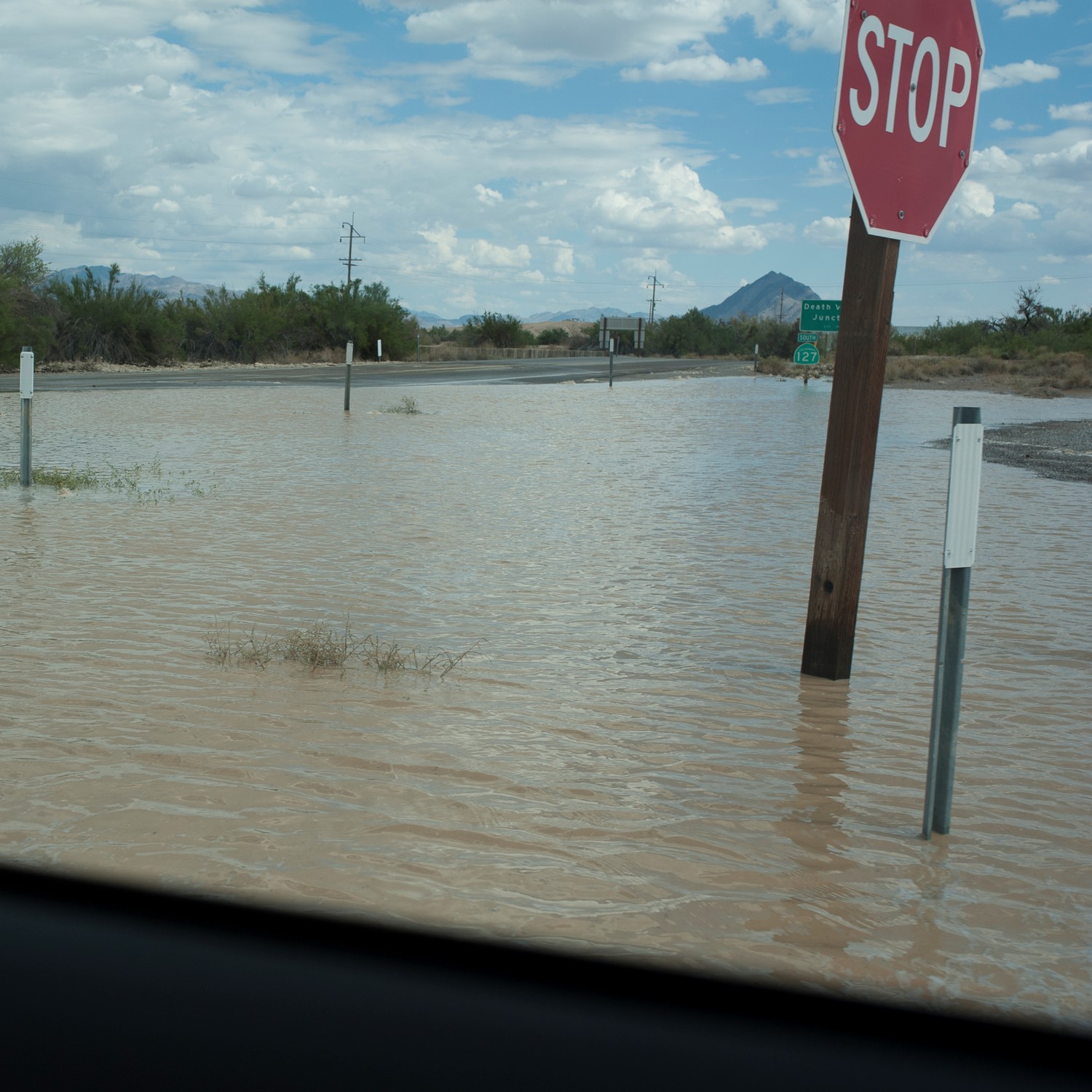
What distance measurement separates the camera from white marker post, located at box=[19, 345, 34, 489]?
12.8 meters

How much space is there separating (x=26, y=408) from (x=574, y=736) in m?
9.55

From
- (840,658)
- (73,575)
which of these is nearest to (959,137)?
A: (840,658)

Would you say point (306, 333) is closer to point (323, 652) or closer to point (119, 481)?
point (119, 481)

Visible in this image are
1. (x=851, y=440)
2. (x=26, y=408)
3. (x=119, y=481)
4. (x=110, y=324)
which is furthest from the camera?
(x=110, y=324)

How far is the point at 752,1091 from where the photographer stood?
206cm

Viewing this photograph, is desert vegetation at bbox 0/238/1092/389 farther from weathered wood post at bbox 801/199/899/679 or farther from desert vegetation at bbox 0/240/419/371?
weathered wood post at bbox 801/199/899/679

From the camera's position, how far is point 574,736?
5766 millimetres

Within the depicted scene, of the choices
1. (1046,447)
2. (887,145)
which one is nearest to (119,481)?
(887,145)

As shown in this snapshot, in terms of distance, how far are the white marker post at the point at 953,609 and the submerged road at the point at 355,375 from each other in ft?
102

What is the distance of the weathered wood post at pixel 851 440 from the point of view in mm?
6387

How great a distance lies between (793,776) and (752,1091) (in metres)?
3.30

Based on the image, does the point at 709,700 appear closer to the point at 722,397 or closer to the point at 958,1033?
the point at 958,1033

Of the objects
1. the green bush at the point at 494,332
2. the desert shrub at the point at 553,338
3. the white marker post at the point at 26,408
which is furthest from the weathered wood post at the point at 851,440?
the desert shrub at the point at 553,338

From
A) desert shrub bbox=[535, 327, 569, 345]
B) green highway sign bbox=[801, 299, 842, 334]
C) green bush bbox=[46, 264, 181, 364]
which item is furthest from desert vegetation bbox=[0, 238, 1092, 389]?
desert shrub bbox=[535, 327, 569, 345]
